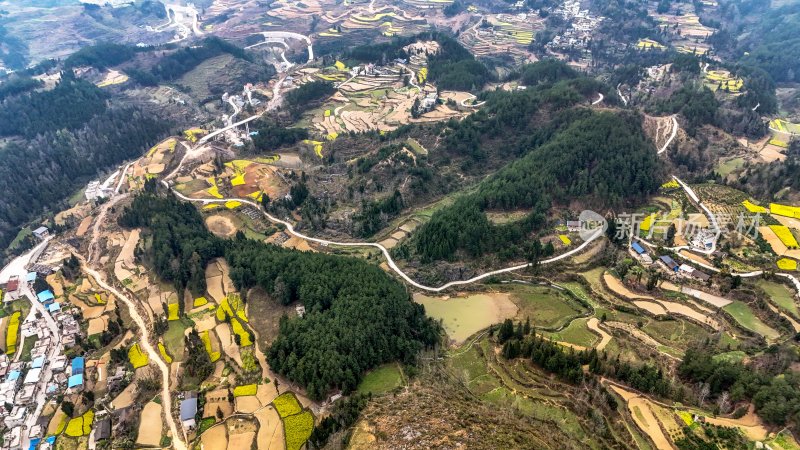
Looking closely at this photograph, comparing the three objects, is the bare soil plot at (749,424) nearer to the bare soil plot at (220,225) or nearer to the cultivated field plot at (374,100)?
the bare soil plot at (220,225)

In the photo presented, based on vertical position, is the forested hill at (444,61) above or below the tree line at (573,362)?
above

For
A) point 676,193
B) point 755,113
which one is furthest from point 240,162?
point 755,113

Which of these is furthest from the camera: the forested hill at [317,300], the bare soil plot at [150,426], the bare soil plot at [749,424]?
the forested hill at [317,300]

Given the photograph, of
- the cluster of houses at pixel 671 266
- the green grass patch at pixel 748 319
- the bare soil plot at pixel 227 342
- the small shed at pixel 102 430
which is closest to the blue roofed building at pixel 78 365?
the small shed at pixel 102 430

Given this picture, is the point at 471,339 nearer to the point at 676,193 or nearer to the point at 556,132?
the point at 676,193

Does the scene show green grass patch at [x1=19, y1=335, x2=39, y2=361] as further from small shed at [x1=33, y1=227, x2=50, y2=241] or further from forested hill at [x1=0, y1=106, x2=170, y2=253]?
forested hill at [x1=0, y1=106, x2=170, y2=253]

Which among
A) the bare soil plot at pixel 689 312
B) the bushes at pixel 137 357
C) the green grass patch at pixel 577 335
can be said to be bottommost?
the bushes at pixel 137 357
